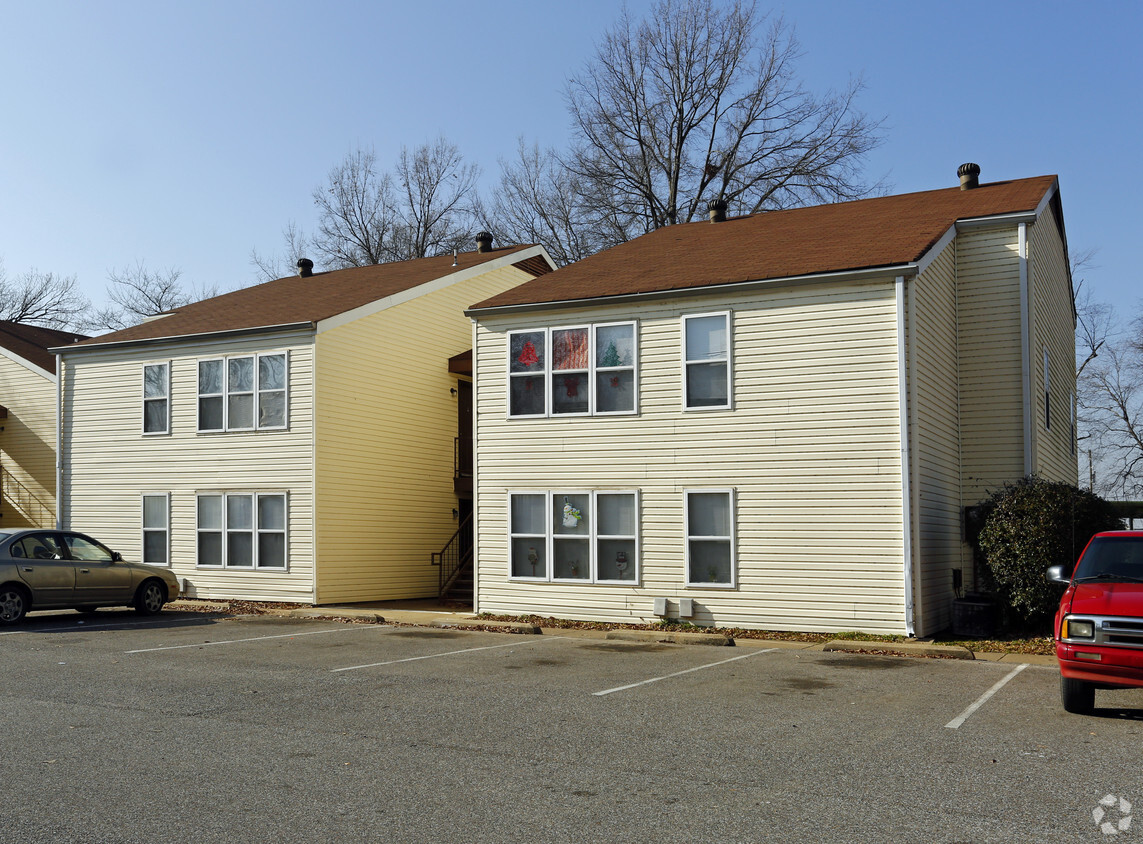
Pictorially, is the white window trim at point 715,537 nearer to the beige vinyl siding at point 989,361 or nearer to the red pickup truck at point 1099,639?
the beige vinyl siding at point 989,361

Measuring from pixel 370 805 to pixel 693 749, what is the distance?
271 centimetres

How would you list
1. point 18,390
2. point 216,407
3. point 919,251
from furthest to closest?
point 18,390, point 216,407, point 919,251

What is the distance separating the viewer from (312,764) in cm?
747

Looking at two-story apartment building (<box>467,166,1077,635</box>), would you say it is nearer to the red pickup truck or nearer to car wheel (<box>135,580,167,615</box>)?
the red pickup truck

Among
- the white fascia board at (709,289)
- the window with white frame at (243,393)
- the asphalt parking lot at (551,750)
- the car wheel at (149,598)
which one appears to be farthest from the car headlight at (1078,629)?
the window with white frame at (243,393)

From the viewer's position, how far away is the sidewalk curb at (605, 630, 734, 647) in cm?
1531

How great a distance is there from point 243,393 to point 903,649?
46.0ft

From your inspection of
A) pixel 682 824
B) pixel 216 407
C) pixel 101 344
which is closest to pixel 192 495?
pixel 216 407

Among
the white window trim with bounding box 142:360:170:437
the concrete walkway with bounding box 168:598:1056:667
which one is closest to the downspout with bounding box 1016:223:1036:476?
the concrete walkway with bounding box 168:598:1056:667

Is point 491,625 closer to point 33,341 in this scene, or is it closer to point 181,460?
point 181,460

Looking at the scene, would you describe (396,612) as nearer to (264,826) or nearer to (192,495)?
(192,495)

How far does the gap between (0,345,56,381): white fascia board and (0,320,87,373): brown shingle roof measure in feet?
0.28

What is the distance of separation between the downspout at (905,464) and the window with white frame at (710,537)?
8.73 ft

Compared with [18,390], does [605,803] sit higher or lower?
lower
